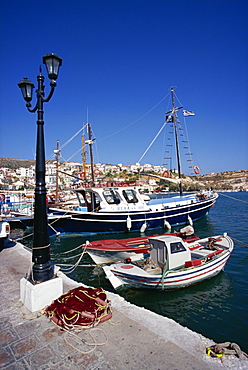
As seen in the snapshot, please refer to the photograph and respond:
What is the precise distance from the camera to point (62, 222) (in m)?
18.8

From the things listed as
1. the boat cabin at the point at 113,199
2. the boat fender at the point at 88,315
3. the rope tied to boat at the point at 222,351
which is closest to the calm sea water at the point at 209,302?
the rope tied to boat at the point at 222,351

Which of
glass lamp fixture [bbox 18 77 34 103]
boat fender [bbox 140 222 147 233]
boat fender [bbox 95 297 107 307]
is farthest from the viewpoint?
boat fender [bbox 140 222 147 233]

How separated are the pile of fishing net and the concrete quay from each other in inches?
4.5

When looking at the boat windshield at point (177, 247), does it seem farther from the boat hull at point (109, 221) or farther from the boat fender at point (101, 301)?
the boat hull at point (109, 221)

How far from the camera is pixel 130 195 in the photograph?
68.9 feet

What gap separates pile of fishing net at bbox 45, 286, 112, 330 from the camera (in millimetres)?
4004

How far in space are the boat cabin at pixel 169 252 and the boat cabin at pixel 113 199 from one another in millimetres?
10340

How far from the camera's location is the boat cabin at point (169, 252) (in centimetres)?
863

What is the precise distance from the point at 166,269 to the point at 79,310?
5.08 meters

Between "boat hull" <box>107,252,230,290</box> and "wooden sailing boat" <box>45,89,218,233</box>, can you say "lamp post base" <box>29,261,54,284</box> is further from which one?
"wooden sailing boat" <box>45,89,218,233</box>

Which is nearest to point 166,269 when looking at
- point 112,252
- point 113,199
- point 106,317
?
point 112,252

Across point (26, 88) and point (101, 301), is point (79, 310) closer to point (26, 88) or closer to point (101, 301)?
point (101, 301)

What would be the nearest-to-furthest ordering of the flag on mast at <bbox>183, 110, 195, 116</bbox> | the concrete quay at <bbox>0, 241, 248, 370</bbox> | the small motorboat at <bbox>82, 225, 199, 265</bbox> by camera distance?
the concrete quay at <bbox>0, 241, 248, 370</bbox> → the small motorboat at <bbox>82, 225, 199, 265</bbox> → the flag on mast at <bbox>183, 110, 195, 116</bbox>

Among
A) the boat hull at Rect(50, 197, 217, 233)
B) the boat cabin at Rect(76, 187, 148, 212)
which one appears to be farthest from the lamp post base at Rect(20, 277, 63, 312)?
the boat cabin at Rect(76, 187, 148, 212)
